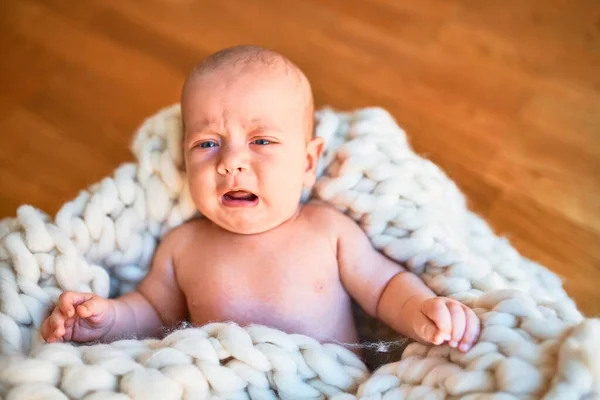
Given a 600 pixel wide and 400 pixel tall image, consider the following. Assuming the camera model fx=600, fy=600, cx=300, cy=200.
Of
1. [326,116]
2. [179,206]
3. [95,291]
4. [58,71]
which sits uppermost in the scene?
[58,71]

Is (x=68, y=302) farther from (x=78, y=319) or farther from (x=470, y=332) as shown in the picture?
(x=470, y=332)

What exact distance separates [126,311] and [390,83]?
2.39ft

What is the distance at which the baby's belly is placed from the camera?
2.62 ft

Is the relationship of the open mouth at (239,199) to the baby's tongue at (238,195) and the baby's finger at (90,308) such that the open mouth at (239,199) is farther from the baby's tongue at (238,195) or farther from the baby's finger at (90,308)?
the baby's finger at (90,308)

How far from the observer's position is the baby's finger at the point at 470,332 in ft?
2.13

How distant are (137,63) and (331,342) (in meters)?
0.79

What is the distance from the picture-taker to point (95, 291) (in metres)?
0.81

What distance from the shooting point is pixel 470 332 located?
0.65 metres

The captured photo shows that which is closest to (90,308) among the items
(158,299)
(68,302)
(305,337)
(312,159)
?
(68,302)

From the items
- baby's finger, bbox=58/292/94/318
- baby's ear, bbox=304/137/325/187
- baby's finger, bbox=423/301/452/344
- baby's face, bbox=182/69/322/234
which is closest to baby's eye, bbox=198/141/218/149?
baby's face, bbox=182/69/322/234

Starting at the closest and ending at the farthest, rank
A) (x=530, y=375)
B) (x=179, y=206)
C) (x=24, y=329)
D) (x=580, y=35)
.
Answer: (x=530, y=375) → (x=24, y=329) → (x=179, y=206) → (x=580, y=35)

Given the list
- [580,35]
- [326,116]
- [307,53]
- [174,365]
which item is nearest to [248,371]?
[174,365]

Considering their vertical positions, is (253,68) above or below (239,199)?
above

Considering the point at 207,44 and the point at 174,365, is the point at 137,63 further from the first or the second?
the point at 174,365
